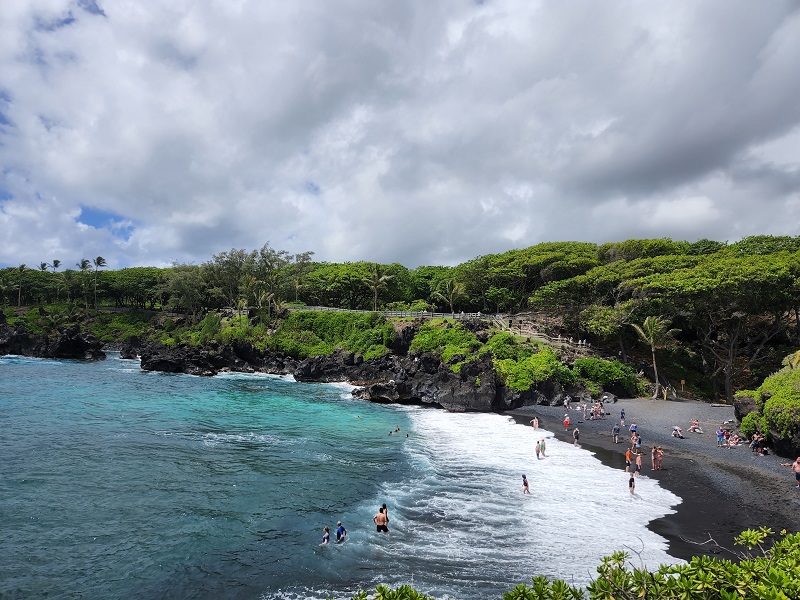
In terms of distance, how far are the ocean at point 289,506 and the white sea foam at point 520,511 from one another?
0.10 metres

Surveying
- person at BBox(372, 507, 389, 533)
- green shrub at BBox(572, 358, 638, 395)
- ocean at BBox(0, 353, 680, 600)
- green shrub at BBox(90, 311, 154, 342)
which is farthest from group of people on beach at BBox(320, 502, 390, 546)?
green shrub at BBox(90, 311, 154, 342)

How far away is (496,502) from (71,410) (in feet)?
121

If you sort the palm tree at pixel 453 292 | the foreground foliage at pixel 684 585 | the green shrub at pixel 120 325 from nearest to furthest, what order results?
1. the foreground foliage at pixel 684 585
2. the palm tree at pixel 453 292
3. the green shrub at pixel 120 325

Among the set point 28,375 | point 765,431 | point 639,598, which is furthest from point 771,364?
point 28,375

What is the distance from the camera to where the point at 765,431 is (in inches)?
1091

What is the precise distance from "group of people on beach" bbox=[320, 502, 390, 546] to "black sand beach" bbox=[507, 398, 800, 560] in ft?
29.5

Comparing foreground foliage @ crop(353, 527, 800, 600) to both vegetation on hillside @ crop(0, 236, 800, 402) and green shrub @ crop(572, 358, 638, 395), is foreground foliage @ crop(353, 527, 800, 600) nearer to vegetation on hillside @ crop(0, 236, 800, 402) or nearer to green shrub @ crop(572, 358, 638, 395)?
green shrub @ crop(572, 358, 638, 395)

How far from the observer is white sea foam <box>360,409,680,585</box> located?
1622 cm

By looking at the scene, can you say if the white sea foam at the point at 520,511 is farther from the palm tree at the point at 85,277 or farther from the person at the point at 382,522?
the palm tree at the point at 85,277

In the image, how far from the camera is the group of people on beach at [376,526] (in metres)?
17.3

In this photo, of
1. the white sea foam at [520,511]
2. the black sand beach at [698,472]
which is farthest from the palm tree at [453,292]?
the white sea foam at [520,511]

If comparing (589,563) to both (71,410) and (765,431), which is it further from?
(71,410)

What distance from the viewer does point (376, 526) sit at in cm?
1883

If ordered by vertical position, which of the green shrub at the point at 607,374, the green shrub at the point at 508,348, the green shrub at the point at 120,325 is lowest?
the green shrub at the point at 607,374
